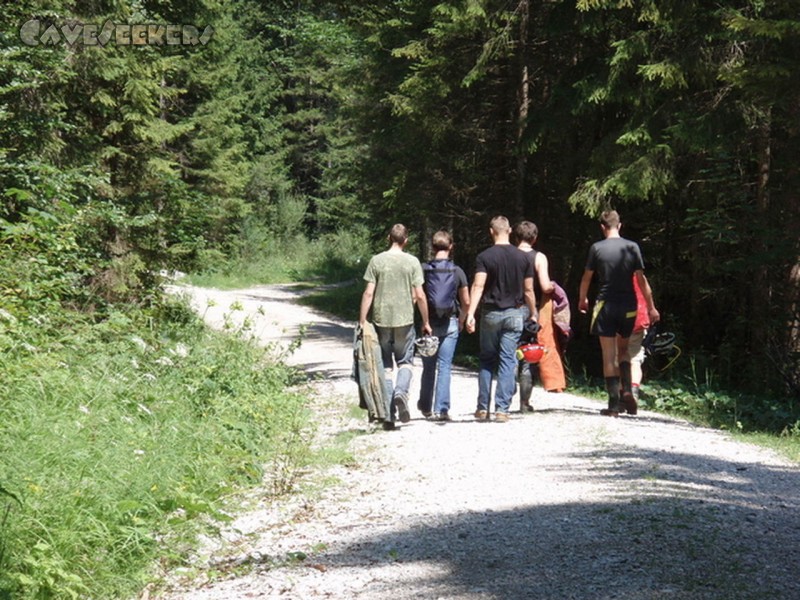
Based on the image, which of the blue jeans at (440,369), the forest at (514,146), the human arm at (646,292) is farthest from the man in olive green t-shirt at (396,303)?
the forest at (514,146)

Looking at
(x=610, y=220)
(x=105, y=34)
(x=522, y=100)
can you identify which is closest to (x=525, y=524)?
(x=610, y=220)

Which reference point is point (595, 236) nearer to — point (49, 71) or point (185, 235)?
point (185, 235)

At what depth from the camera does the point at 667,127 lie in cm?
1426

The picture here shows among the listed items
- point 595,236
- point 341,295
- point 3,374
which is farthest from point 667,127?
point 341,295

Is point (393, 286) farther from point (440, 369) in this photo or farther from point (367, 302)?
point (440, 369)

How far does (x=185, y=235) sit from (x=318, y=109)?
4530cm

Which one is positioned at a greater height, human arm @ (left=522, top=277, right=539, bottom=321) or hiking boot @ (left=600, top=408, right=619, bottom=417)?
human arm @ (left=522, top=277, right=539, bottom=321)

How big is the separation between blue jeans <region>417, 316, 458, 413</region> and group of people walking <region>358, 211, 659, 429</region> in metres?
0.01

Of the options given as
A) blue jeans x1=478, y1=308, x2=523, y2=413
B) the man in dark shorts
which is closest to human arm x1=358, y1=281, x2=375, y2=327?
blue jeans x1=478, y1=308, x2=523, y2=413

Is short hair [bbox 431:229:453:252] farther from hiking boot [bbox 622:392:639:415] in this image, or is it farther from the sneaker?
hiking boot [bbox 622:392:639:415]

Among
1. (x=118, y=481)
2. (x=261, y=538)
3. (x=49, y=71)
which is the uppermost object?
(x=49, y=71)

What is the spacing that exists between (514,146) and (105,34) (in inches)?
317

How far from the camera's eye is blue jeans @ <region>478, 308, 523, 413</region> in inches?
399

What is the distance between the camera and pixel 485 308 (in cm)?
1029
